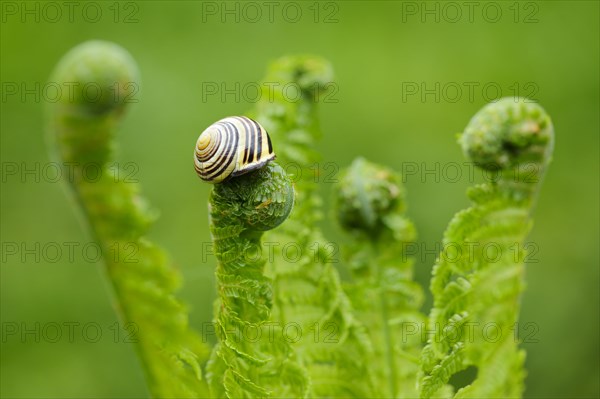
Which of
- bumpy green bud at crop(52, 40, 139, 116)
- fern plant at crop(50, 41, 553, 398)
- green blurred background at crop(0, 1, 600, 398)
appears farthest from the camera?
green blurred background at crop(0, 1, 600, 398)

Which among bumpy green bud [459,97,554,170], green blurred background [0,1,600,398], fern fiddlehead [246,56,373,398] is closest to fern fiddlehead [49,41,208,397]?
fern fiddlehead [246,56,373,398]

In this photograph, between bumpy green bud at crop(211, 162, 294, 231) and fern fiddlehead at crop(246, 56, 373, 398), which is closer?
bumpy green bud at crop(211, 162, 294, 231)

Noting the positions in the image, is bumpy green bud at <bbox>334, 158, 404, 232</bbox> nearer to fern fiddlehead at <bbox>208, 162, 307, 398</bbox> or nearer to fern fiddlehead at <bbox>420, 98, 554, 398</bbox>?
fern fiddlehead at <bbox>420, 98, 554, 398</bbox>

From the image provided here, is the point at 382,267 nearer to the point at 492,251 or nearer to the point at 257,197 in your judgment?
the point at 492,251

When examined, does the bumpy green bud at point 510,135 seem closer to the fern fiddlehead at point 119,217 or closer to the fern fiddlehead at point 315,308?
the fern fiddlehead at point 315,308

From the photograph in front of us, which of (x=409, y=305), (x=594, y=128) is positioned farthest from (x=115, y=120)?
(x=594, y=128)

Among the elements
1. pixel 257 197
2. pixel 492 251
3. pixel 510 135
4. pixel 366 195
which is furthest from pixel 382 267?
pixel 257 197

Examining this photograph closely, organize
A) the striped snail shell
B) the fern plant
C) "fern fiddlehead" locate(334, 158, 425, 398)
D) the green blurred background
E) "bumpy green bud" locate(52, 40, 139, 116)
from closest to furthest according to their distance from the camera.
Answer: the striped snail shell → the fern plant → "bumpy green bud" locate(52, 40, 139, 116) → "fern fiddlehead" locate(334, 158, 425, 398) → the green blurred background
